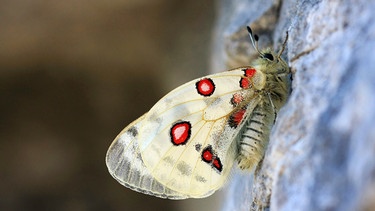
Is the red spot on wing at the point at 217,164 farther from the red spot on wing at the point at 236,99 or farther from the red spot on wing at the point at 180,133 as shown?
the red spot on wing at the point at 236,99

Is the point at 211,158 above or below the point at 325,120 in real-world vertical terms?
above

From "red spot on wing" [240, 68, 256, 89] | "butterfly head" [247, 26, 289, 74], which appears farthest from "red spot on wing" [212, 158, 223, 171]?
"butterfly head" [247, 26, 289, 74]

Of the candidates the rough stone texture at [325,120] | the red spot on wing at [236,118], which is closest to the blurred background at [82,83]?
the red spot on wing at [236,118]

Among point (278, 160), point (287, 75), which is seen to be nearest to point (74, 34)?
point (287, 75)

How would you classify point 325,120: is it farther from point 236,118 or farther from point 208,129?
point 208,129

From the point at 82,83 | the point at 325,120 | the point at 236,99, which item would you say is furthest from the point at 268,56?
the point at 82,83

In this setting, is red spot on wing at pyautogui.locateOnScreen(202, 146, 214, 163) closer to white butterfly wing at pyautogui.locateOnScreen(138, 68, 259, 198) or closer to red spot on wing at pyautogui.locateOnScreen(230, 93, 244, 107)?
white butterfly wing at pyautogui.locateOnScreen(138, 68, 259, 198)

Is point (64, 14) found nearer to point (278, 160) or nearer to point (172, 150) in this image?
point (172, 150)
